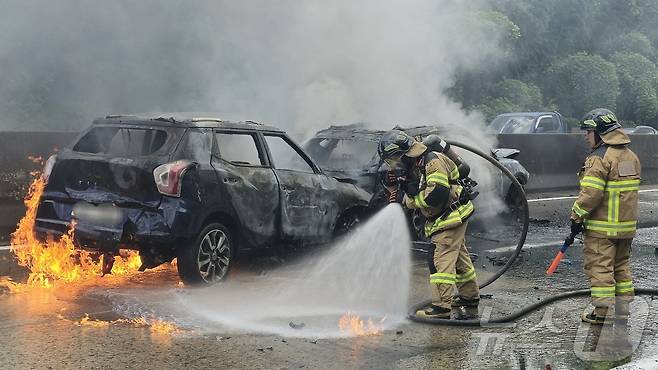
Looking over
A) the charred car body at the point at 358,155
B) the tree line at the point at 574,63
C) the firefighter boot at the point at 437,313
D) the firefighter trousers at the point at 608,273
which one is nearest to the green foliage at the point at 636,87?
the tree line at the point at 574,63

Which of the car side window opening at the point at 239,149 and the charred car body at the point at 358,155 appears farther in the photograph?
the charred car body at the point at 358,155

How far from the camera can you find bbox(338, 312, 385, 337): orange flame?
603cm

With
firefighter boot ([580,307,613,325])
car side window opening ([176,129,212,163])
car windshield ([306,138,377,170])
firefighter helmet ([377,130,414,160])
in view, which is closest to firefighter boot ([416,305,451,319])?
firefighter boot ([580,307,613,325])

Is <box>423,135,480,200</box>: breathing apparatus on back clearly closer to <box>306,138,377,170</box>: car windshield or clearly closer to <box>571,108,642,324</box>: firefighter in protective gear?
<box>571,108,642,324</box>: firefighter in protective gear

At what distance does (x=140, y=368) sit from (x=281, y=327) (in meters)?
1.38

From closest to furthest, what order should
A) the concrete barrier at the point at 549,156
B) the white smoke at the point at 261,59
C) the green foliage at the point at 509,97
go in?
the white smoke at the point at 261,59
the concrete barrier at the point at 549,156
the green foliage at the point at 509,97

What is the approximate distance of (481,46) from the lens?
20.3m

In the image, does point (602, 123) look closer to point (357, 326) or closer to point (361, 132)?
point (357, 326)

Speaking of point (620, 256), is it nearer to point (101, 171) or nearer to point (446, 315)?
point (446, 315)

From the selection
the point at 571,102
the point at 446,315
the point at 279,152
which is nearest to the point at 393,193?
the point at 446,315

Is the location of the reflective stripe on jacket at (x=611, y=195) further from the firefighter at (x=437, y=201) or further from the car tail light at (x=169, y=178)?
the car tail light at (x=169, y=178)

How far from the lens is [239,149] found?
316 inches

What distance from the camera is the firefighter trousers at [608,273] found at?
629 centimetres

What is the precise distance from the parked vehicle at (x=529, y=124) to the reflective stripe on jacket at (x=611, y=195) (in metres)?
14.6
